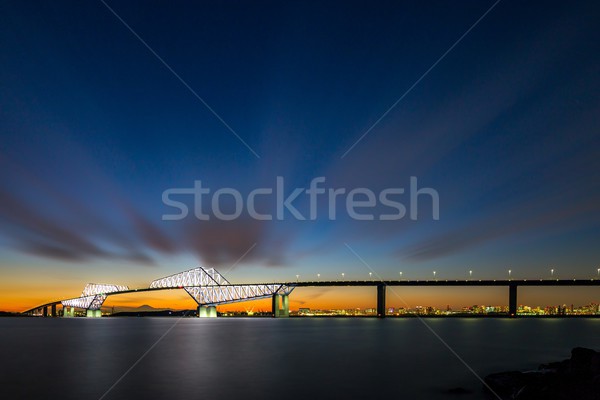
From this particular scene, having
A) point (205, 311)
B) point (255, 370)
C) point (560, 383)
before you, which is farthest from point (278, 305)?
point (560, 383)

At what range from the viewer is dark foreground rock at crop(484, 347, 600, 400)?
1619 centimetres

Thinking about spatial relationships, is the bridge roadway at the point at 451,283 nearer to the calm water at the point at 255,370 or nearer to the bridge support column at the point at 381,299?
the bridge support column at the point at 381,299

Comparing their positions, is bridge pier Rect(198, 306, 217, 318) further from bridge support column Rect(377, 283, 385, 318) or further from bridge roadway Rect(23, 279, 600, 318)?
bridge support column Rect(377, 283, 385, 318)

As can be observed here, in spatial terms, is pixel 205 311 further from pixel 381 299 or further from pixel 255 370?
pixel 255 370

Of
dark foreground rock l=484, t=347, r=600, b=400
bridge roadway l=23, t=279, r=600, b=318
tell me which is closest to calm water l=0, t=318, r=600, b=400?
dark foreground rock l=484, t=347, r=600, b=400

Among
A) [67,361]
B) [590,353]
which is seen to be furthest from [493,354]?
[67,361]

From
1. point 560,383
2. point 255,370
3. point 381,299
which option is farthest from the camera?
point 381,299

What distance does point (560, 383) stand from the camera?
58.3 ft

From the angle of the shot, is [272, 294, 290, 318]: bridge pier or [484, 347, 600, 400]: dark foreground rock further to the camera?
[272, 294, 290, 318]: bridge pier

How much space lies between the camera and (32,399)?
2284 centimetres

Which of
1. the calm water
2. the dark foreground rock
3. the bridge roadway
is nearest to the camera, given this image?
the dark foreground rock

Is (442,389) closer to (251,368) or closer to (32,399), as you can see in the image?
(251,368)

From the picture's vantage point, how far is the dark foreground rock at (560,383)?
16188 millimetres

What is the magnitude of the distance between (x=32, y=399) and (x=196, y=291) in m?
135
